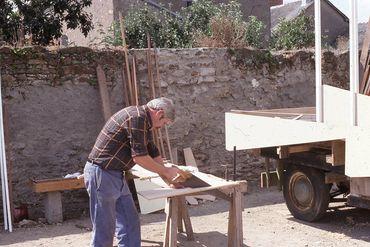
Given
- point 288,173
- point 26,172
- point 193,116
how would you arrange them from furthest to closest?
point 193,116, point 26,172, point 288,173

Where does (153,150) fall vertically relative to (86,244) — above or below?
above

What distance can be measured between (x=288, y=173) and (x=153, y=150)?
2.74m

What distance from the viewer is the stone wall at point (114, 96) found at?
7.66 metres

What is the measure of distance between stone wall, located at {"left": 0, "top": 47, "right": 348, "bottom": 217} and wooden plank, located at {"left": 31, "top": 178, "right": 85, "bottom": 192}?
62 cm

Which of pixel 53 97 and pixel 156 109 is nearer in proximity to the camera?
pixel 156 109

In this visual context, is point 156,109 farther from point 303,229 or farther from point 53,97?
point 53,97

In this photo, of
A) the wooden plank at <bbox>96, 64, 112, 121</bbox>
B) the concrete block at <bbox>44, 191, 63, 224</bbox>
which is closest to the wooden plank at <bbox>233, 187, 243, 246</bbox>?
the concrete block at <bbox>44, 191, 63, 224</bbox>

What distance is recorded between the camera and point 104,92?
26.4 ft

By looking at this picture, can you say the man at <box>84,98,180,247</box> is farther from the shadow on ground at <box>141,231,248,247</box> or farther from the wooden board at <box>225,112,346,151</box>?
the wooden board at <box>225,112,346,151</box>

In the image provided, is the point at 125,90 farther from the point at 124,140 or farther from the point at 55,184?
the point at 124,140

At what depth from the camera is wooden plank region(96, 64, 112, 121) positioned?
803 cm

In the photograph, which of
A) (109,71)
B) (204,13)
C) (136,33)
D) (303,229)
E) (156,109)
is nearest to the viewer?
(156,109)

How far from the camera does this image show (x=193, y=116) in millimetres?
8875

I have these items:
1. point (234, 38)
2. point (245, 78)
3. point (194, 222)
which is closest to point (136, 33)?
point (234, 38)
